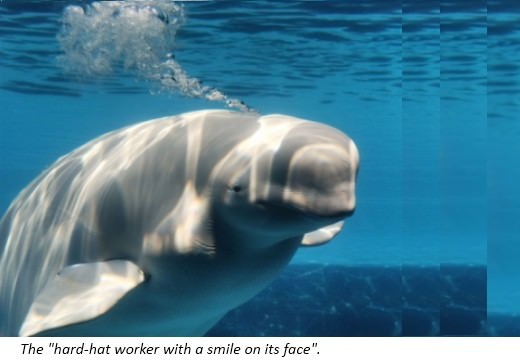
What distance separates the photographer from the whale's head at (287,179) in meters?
3.91

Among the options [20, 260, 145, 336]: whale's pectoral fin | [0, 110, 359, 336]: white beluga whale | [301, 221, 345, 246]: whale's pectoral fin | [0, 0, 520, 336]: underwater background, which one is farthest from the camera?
[0, 0, 520, 336]: underwater background

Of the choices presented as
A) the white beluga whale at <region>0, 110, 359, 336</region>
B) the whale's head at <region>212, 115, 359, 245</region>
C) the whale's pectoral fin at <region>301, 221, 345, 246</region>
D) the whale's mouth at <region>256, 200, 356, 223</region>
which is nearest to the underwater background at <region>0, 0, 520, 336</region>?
the whale's pectoral fin at <region>301, 221, 345, 246</region>

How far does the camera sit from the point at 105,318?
18.4 feet

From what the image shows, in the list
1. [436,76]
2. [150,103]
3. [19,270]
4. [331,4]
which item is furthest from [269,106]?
[19,270]

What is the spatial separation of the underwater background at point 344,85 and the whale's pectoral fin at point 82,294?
5.64 m

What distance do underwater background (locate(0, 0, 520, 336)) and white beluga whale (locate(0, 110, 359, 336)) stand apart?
515cm

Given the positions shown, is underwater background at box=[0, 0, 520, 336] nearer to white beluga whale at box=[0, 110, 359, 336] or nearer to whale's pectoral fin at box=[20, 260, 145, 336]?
white beluga whale at box=[0, 110, 359, 336]

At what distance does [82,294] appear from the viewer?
17.4ft

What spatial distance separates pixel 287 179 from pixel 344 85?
788 inches

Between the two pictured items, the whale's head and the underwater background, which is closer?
the whale's head

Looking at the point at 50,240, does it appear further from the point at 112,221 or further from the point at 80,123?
the point at 80,123

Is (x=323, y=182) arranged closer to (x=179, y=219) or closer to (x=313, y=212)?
(x=313, y=212)

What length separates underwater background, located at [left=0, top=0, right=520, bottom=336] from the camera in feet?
40.4

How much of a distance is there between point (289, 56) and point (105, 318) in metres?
14.3
